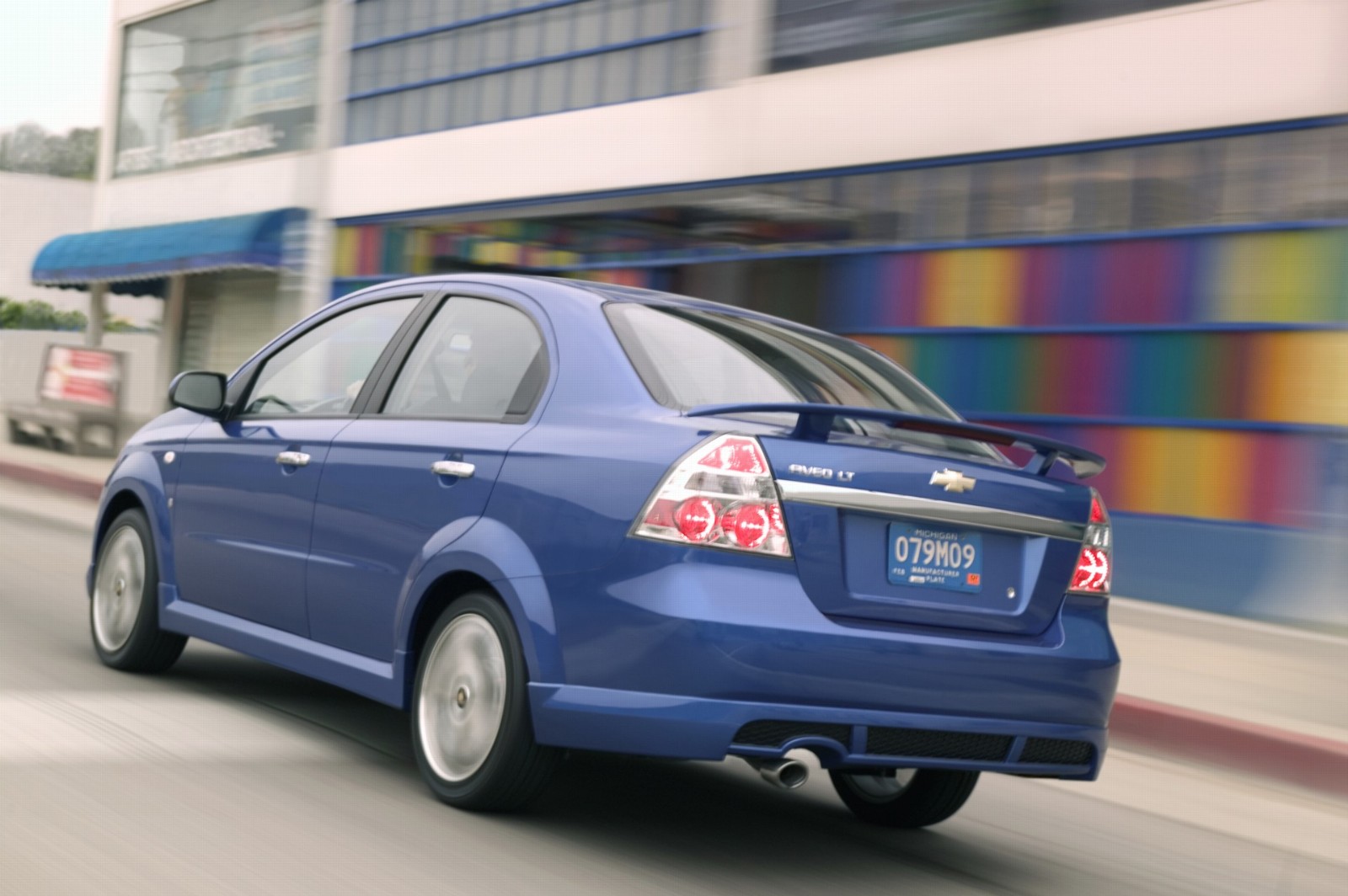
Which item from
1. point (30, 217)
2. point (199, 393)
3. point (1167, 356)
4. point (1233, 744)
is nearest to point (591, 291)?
point (199, 393)

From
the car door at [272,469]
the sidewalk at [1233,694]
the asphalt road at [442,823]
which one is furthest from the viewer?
the sidewalk at [1233,694]

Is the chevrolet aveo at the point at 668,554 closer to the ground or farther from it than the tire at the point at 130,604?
farther from it

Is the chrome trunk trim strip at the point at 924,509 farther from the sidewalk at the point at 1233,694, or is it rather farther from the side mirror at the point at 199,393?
the sidewalk at the point at 1233,694

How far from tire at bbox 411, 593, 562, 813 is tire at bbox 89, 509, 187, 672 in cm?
198

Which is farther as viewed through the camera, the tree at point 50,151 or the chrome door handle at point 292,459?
the tree at point 50,151

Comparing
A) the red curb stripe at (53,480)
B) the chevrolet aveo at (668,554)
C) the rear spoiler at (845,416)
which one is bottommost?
the red curb stripe at (53,480)

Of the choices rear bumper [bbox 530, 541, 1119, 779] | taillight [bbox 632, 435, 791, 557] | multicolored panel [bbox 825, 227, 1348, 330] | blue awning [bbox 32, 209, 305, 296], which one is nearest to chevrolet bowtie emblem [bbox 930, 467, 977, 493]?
rear bumper [bbox 530, 541, 1119, 779]

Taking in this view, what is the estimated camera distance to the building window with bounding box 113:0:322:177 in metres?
24.3

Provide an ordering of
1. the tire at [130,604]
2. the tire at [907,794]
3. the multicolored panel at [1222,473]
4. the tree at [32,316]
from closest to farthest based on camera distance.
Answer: the tire at [907,794], the tire at [130,604], the multicolored panel at [1222,473], the tree at [32,316]

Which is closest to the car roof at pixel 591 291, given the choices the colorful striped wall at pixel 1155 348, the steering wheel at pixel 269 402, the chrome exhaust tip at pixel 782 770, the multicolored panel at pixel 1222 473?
the steering wheel at pixel 269 402

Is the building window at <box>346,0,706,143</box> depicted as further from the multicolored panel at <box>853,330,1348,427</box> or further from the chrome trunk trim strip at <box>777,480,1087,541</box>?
the chrome trunk trim strip at <box>777,480,1087,541</box>

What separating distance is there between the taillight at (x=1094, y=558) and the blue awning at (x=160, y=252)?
63.3ft

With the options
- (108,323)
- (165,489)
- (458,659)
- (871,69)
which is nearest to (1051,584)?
(458,659)

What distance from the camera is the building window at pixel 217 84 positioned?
957 inches
